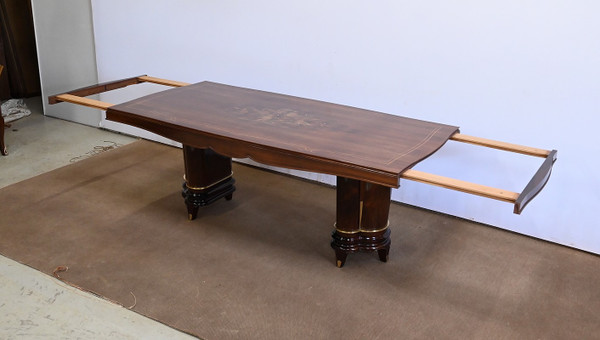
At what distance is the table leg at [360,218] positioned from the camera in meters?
2.90

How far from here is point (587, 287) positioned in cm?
297

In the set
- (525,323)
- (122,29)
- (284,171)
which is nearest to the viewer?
(525,323)

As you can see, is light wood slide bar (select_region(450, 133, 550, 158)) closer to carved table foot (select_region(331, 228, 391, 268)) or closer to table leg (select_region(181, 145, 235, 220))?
carved table foot (select_region(331, 228, 391, 268))

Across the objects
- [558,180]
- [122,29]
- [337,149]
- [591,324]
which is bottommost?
[591,324]

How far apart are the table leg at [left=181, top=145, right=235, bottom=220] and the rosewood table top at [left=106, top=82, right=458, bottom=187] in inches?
11.6

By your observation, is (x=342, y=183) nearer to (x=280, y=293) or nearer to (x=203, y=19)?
(x=280, y=293)

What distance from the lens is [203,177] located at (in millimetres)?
3463

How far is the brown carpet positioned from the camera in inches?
104

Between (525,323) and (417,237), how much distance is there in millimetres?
903

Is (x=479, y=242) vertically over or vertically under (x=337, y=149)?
under

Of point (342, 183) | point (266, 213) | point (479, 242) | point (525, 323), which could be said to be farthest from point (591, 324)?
point (266, 213)

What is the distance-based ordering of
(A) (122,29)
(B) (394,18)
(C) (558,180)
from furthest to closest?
(A) (122,29) → (B) (394,18) → (C) (558,180)

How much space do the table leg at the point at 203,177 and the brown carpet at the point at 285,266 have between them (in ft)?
0.42

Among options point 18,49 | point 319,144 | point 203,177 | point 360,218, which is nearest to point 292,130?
point 319,144
